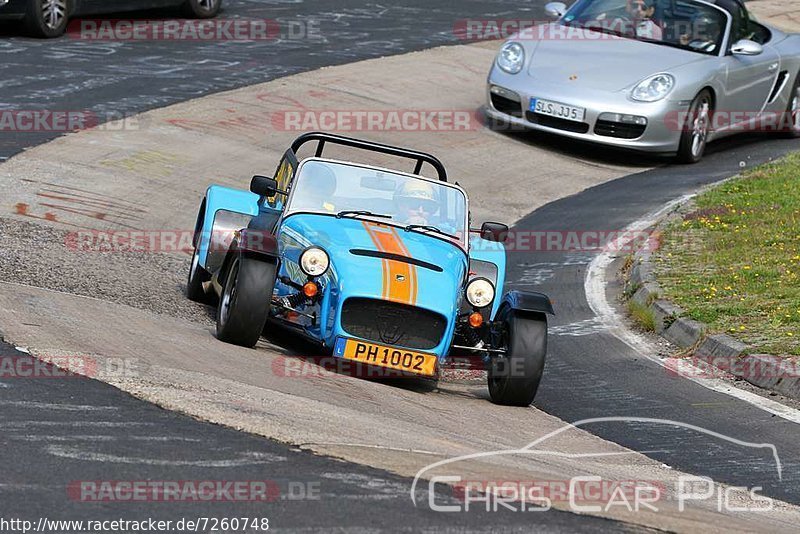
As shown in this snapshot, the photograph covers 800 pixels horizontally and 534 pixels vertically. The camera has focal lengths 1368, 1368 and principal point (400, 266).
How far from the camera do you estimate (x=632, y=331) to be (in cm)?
1078

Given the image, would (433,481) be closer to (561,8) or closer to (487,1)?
(561,8)

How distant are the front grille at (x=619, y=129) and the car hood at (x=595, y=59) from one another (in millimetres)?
409

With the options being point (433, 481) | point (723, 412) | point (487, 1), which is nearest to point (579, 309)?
point (723, 412)

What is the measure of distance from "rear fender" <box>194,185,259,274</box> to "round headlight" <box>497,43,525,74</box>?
21.8 feet

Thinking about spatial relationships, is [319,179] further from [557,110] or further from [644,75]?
[644,75]

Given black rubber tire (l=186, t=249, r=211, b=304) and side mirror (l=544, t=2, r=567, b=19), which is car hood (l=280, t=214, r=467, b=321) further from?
side mirror (l=544, t=2, r=567, b=19)

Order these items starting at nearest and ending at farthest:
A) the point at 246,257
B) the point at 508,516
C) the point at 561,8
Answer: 1. the point at 508,516
2. the point at 246,257
3. the point at 561,8

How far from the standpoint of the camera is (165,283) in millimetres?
10602

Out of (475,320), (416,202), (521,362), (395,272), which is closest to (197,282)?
(416,202)

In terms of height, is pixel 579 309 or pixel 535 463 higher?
pixel 535 463

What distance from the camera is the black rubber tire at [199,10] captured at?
2056 centimetres

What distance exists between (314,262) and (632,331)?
3289 mm

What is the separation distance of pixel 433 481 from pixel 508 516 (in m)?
0.45

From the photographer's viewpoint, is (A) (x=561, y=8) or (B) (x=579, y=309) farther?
(A) (x=561, y=8)
